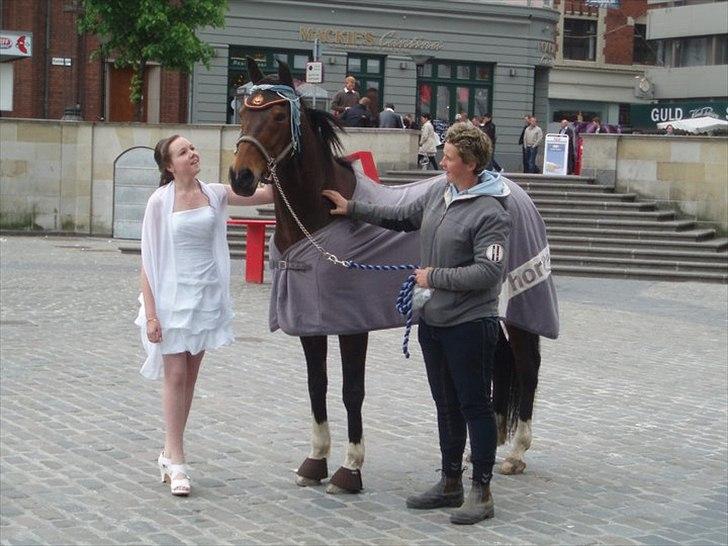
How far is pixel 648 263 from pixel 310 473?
58.4ft

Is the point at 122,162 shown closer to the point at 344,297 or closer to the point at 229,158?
the point at 229,158

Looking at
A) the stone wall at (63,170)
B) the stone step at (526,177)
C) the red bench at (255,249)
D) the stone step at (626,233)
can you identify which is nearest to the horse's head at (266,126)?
the red bench at (255,249)

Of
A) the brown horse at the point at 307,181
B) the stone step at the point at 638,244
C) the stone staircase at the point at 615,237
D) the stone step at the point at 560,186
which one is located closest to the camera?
the brown horse at the point at 307,181

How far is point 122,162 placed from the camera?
29.4 meters

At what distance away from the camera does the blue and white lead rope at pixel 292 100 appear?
289 inches

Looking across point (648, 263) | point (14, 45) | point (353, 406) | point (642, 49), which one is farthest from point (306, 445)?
point (642, 49)

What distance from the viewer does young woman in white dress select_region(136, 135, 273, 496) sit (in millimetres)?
7551

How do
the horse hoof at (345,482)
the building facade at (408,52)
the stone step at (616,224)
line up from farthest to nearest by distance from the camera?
the building facade at (408,52)
the stone step at (616,224)
the horse hoof at (345,482)

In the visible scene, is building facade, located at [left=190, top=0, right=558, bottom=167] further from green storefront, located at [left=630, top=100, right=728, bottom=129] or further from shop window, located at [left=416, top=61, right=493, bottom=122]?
green storefront, located at [left=630, top=100, right=728, bottom=129]

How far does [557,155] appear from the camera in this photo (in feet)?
103

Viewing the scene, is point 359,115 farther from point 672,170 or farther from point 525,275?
point 525,275

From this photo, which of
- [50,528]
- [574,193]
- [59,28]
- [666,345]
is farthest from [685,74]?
[50,528]

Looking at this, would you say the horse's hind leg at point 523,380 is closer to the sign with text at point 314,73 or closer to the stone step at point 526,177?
the stone step at point 526,177

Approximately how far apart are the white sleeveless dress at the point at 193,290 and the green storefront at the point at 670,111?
191ft
